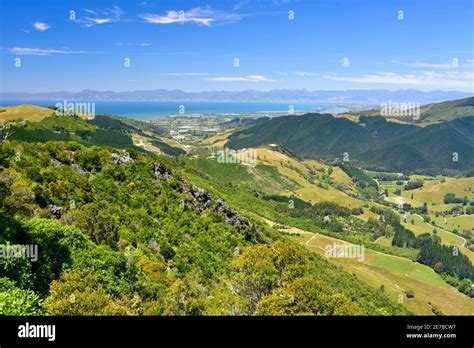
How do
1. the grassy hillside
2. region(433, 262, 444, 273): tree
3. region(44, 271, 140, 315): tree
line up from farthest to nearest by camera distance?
region(433, 262, 444, 273): tree, the grassy hillside, region(44, 271, 140, 315): tree

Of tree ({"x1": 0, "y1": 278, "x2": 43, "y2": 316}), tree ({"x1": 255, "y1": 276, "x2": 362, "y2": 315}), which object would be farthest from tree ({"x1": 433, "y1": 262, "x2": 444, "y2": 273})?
tree ({"x1": 0, "y1": 278, "x2": 43, "y2": 316})

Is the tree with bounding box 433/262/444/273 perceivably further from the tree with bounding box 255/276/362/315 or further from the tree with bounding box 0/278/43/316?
the tree with bounding box 0/278/43/316

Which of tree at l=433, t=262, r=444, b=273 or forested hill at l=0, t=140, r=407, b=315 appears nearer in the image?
forested hill at l=0, t=140, r=407, b=315

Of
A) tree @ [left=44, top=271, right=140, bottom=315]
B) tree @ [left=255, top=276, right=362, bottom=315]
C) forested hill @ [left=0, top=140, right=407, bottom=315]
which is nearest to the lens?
tree @ [left=44, top=271, right=140, bottom=315]

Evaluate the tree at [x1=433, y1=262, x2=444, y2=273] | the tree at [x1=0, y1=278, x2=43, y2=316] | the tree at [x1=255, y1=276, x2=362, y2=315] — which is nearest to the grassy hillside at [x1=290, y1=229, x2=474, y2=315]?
the tree at [x1=433, y1=262, x2=444, y2=273]

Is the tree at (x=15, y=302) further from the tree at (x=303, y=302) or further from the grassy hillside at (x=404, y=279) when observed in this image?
the grassy hillside at (x=404, y=279)

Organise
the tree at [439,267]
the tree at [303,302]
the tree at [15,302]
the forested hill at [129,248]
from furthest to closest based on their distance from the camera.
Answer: the tree at [439,267] < the forested hill at [129,248] < the tree at [303,302] < the tree at [15,302]

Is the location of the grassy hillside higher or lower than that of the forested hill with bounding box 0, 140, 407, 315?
lower

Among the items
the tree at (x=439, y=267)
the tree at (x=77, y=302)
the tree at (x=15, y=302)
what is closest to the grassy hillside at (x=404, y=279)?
the tree at (x=439, y=267)

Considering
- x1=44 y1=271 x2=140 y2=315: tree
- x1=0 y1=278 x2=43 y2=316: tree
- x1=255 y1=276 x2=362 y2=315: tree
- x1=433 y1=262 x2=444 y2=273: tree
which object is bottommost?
x1=433 y1=262 x2=444 y2=273: tree
